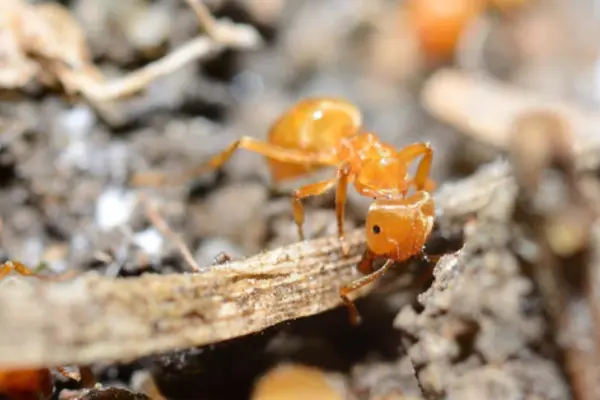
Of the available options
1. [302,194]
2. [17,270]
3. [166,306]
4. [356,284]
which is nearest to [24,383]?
[17,270]

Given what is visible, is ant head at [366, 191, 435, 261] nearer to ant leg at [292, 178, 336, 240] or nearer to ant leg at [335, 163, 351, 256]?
ant leg at [335, 163, 351, 256]

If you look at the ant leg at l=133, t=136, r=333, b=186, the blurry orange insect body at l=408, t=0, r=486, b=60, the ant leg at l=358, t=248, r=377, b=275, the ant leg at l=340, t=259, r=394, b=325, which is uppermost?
the blurry orange insect body at l=408, t=0, r=486, b=60

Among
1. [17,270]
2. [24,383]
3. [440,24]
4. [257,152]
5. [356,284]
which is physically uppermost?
[440,24]

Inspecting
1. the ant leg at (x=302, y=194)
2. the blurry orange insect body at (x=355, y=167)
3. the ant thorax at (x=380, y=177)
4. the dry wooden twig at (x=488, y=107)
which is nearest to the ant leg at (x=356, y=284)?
the blurry orange insect body at (x=355, y=167)

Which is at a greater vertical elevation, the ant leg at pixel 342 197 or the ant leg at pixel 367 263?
the ant leg at pixel 342 197

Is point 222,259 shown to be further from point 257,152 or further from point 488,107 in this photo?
point 488,107

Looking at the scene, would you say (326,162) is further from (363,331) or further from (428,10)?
(428,10)

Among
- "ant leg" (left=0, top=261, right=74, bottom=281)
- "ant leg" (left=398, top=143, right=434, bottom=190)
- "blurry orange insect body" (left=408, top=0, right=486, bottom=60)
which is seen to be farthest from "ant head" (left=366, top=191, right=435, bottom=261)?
"blurry orange insect body" (left=408, top=0, right=486, bottom=60)

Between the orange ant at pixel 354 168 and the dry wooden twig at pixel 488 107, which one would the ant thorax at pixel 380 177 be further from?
the dry wooden twig at pixel 488 107
